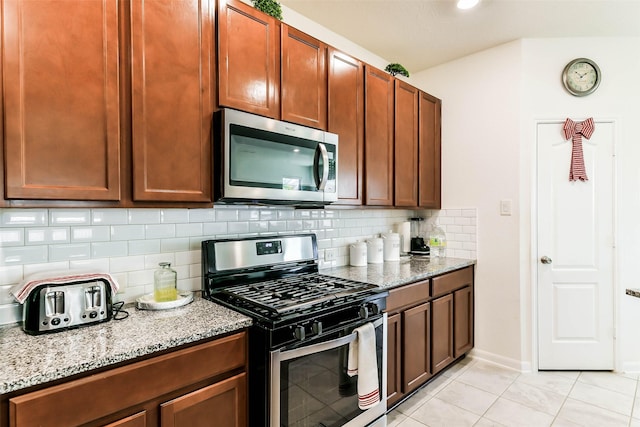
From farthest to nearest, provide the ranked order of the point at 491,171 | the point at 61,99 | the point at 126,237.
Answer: the point at 491,171, the point at 126,237, the point at 61,99

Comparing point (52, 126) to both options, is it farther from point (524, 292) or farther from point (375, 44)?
point (524, 292)

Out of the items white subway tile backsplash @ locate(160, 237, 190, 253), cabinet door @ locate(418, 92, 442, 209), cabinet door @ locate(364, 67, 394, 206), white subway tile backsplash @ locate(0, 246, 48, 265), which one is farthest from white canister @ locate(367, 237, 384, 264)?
white subway tile backsplash @ locate(0, 246, 48, 265)

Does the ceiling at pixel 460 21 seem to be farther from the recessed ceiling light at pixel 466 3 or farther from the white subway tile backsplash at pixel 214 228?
the white subway tile backsplash at pixel 214 228

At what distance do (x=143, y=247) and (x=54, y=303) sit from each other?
48cm

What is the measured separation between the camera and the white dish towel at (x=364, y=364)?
1761 mm

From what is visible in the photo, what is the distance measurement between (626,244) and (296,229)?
2676 mm

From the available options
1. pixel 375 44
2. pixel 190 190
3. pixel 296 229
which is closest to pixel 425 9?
pixel 375 44

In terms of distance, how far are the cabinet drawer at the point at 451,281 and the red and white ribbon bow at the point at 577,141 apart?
114cm

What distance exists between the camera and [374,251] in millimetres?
2820

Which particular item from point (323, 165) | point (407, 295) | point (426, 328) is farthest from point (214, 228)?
point (426, 328)

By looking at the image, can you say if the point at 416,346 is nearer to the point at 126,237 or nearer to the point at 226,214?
the point at 226,214

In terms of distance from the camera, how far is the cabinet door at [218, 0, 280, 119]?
1683 mm

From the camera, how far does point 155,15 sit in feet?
4.81

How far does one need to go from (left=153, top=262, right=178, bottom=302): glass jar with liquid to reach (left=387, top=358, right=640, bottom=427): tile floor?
5.25 feet
